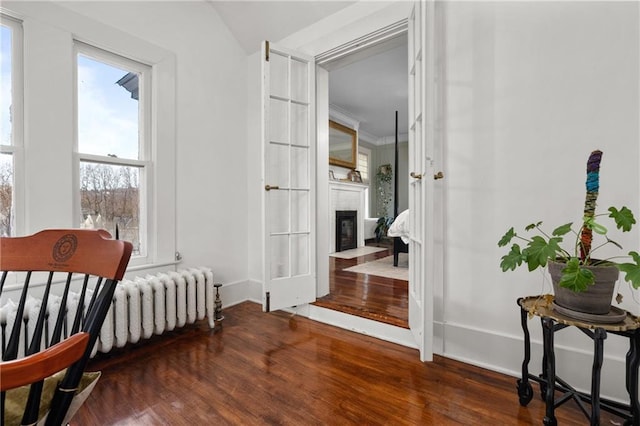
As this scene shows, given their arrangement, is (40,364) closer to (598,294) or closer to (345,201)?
(598,294)

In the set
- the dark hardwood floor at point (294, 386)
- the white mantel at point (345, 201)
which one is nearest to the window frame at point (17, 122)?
the dark hardwood floor at point (294, 386)

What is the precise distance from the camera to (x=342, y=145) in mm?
6082

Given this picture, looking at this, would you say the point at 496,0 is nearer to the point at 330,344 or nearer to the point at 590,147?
the point at 590,147

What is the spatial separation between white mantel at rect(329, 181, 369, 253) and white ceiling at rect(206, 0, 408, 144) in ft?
4.90

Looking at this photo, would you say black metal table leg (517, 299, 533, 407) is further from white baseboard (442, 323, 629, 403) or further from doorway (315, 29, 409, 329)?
doorway (315, 29, 409, 329)

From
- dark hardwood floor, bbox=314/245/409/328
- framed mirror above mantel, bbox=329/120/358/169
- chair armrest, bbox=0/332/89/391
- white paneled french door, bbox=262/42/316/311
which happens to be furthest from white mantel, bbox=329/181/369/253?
chair armrest, bbox=0/332/89/391

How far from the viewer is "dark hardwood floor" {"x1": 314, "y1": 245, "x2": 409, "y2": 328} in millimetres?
2303

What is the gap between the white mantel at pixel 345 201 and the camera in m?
5.51

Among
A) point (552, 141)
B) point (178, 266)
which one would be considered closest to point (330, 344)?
point (178, 266)

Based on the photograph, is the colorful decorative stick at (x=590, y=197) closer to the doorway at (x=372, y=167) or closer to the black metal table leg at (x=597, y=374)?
the black metal table leg at (x=597, y=374)

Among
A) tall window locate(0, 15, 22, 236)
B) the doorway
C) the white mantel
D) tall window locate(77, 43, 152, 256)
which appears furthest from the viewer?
the white mantel

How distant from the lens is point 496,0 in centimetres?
179

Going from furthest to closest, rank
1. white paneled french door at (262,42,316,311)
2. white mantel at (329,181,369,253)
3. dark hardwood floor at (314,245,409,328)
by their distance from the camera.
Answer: white mantel at (329,181,369,253) → white paneled french door at (262,42,316,311) → dark hardwood floor at (314,245,409,328)

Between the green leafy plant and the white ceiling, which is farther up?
the white ceiling
